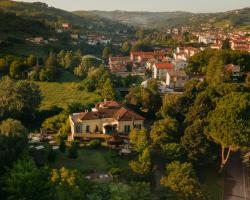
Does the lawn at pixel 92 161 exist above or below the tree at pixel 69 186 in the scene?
below

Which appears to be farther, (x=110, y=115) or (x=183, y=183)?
(x=110, y=115)

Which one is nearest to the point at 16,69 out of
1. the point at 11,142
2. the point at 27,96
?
the point at 27,96

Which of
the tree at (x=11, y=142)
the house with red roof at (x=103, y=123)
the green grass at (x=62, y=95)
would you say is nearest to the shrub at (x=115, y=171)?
the tree at (x=11, y=142)

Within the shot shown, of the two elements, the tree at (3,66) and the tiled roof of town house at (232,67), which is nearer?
the tree at (3,66)

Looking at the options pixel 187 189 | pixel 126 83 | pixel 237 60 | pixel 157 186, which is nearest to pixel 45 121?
pixel 157 186

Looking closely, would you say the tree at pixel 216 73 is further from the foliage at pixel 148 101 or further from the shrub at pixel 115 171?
the shrub at pixel 115 171

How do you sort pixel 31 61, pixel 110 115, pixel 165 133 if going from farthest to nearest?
pixel 31 61, pixel 110 115, pixel 165 133

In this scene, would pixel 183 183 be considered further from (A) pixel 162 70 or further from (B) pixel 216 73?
(A) pixel 162 70

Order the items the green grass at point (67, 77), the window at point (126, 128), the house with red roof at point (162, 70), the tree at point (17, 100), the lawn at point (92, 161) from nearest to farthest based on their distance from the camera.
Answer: the lawn at point (92, 161)
the window at point (126, 128)
the tree at point (17, 100)
the green grass at point (67, 77)
the house with red roof at point (162, 70)
